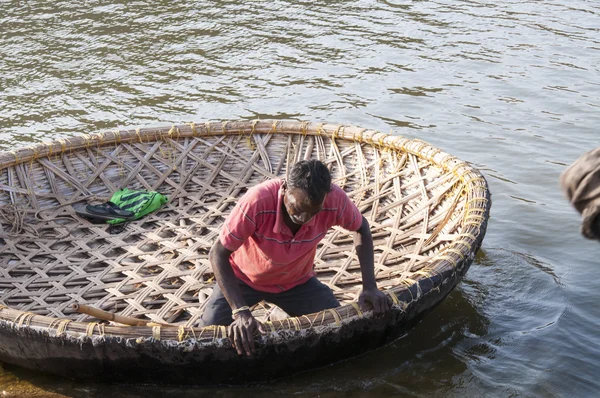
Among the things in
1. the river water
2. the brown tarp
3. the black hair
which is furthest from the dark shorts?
the brown tarp

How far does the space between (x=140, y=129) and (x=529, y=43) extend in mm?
5356

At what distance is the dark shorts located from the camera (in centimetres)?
333

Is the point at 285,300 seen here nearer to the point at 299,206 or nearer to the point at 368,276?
the point at 368,276

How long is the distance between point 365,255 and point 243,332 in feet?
2.19

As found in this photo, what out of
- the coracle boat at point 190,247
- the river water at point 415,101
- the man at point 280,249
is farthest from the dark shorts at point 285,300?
the river water at point 415,101

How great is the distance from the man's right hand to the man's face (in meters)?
0.45

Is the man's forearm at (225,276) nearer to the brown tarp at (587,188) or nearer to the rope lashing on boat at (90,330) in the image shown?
the rope lashing on boat at (90,330)

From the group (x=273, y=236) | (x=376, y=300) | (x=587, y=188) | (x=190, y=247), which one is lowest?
(x=190, y=247)

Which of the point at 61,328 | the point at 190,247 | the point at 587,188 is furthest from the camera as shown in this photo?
the point at 190,247

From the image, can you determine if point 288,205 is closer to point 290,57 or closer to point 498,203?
point 498,203

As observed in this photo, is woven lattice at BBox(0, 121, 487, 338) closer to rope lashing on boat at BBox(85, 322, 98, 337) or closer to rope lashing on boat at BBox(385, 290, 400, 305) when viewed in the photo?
rope lashing on boat at BBox(385, 290, 400, 305)

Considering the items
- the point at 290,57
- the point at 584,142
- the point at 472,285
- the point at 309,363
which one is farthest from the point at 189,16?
the point at 309,363

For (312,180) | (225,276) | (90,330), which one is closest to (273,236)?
(225,276)

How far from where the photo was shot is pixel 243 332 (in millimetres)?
2992
